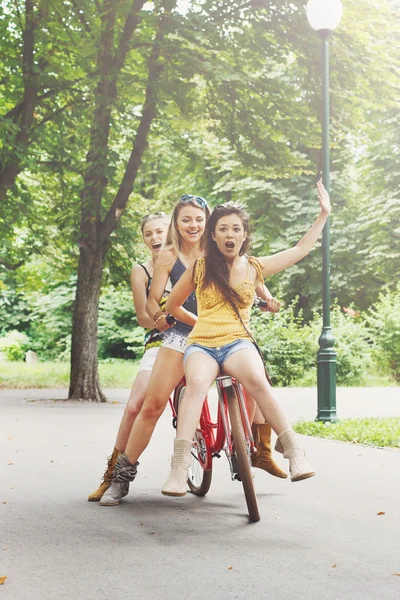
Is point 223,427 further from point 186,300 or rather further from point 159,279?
point 159,279

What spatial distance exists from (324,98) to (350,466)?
6.32 meters

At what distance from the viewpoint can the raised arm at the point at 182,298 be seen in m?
5.45

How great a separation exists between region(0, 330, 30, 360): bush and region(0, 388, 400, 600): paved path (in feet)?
113

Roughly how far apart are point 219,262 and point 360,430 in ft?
19.0

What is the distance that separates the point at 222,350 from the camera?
5285 millimetres

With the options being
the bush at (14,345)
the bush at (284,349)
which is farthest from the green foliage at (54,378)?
the bush at (14,345)

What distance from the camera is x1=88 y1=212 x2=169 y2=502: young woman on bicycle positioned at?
20.0 ft

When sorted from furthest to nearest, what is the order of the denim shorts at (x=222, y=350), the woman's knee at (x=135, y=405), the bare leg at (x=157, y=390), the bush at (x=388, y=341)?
the bush at (x=388, y=341) < the woman's knee at (x=135, y=405) < the bare leg at (x=157, y=390) < the denim shorts at (x=222, y=350)

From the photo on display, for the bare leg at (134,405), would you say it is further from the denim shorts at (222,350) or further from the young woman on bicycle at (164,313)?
the denim shorts at (222,350)

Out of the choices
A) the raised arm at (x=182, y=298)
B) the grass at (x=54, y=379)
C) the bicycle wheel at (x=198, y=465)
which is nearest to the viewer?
the raised arm at (x=182, y=298)

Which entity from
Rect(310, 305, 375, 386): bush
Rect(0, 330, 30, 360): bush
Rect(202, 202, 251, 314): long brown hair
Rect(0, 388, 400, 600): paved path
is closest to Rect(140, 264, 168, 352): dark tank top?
Rect(202, 202, 251, 314): long brown hair

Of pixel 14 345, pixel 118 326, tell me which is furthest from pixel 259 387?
pixel 14 345

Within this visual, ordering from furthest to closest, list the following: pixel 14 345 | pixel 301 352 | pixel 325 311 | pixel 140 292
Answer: pixel 14 345, pixel 301 352, pixel 325 311, pixel 140 292

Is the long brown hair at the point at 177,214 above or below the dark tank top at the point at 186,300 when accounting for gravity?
above
